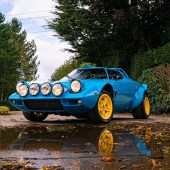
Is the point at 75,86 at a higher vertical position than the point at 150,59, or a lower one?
lower

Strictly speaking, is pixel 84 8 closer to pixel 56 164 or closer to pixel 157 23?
pixel 157 23

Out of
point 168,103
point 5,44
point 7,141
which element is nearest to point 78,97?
point 7,141

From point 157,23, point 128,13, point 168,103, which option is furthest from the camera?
point 157,23

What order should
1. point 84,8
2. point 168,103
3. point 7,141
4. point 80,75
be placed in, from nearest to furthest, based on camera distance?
point 7,141
point 80,75
point 168,103
point 84,8

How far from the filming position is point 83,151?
168 inches

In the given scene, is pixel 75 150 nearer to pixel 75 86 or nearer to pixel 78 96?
pixel 78 96

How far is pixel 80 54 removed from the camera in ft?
71.3

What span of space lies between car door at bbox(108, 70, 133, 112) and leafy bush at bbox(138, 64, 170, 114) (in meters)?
4.31

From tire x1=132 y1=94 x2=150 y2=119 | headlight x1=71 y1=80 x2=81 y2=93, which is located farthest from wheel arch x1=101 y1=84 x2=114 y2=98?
tire x1=132 y1=94 x2=150 y2=119

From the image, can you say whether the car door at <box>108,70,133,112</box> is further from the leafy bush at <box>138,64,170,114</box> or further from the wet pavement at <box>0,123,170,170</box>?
the leafy bush at <box>138,64,170,114</box>

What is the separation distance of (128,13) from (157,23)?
2.37 metres

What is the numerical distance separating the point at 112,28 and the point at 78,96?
1205 centimetres

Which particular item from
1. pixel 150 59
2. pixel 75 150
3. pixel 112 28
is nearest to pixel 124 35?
pixel 112 28

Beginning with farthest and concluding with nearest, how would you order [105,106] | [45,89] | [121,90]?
[121,90] → [105,106] → [45,89]
